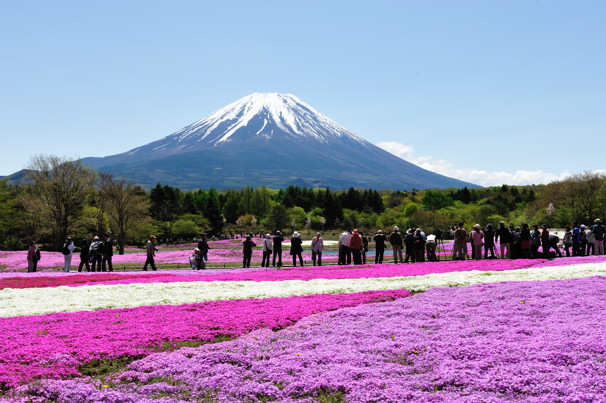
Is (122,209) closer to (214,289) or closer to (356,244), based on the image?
A: (356,244)

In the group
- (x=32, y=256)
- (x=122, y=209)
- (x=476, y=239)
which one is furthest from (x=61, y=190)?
(x=476, y=239)

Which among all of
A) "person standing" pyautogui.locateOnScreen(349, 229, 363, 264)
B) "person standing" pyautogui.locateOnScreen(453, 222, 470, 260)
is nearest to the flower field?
"person standing" pyautogui.locateOnScreen(349, 229, 363, 264)

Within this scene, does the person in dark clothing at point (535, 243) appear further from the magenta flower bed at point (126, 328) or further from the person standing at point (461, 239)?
the magenta flower bed at point (126, 328)

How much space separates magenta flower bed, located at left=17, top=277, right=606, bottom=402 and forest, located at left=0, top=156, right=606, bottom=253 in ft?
171

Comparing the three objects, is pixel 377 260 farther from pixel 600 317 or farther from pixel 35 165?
pixel 35 165

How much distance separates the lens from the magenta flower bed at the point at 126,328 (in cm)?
890

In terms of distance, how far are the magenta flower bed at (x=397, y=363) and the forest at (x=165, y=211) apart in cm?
5213

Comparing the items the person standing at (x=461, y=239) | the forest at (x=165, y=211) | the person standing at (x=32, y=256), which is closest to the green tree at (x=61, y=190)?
the forest at (x=165, y=211)

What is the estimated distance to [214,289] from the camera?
19.2 metres

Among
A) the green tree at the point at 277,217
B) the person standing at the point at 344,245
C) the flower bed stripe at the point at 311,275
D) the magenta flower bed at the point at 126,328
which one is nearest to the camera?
the magenta flower bed at the point at 126,328

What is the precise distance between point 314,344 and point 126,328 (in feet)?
16.0

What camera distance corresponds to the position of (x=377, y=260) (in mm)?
30688

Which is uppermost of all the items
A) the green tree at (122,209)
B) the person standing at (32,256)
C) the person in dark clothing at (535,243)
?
the green tree at (122,209)

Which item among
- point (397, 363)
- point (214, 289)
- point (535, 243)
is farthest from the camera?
point (535, 243)
